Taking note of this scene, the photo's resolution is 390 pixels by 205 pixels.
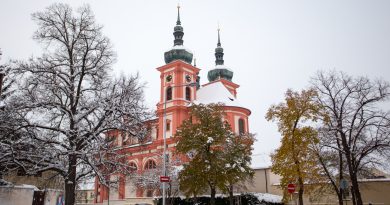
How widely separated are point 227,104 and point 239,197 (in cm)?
2198

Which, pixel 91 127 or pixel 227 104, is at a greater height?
pixel 227 104

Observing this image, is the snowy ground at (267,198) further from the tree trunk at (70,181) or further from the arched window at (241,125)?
the tree trunk at (70,181)

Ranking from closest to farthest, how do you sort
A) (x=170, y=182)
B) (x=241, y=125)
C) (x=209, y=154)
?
1. (x=209, y=154)
2. (x=170, y=182)
3. (x=241, y=125)

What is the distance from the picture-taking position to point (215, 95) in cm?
5866

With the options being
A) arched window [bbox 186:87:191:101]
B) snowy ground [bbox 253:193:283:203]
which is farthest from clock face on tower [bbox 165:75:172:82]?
snowy ground [bbox 253:193:283:203]

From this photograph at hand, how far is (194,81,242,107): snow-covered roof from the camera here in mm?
57147

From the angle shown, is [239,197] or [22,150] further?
[239,197]

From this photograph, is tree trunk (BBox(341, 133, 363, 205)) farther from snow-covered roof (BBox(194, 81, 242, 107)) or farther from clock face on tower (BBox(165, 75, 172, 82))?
clock face on tower (BBox(165, 75, 172, 82))

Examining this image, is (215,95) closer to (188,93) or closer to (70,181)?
(188,93)

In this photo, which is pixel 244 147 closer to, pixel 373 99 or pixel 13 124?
pixel 373 99

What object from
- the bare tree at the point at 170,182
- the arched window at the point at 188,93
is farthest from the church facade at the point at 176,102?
the bare tree at the point at 170,182

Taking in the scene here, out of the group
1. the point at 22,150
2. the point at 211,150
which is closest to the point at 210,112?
the point at 211,150

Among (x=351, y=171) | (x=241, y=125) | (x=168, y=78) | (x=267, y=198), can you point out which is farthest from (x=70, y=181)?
(x=168, y=78)

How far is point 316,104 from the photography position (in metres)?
24.5
